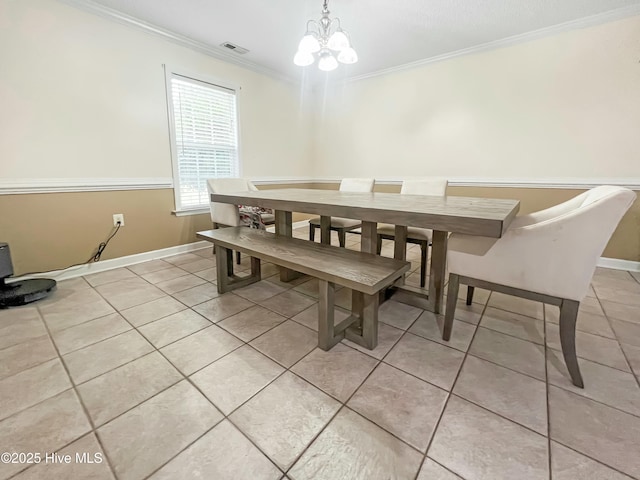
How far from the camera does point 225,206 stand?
9.15 feet

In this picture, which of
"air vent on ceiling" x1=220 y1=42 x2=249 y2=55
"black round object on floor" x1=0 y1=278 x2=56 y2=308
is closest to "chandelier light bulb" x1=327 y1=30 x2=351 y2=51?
"air vent on ceiling" x1=220 y1=42 x2=249 y2=55

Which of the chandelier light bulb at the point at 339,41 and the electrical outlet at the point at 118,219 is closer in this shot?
the chandelier light bulb at the point at 339,41

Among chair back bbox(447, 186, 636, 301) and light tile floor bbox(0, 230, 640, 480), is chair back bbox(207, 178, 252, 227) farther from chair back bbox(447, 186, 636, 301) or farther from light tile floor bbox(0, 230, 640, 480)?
chair back bbox(447, 186, 636, 301)

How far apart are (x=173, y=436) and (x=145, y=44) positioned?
327cm

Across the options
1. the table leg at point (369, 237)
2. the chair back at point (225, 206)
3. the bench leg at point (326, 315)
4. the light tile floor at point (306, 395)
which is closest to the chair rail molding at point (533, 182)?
the chair back at point (225, 206)

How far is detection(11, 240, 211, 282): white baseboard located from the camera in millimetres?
2443

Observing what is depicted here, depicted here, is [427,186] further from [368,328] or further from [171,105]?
[171,105]

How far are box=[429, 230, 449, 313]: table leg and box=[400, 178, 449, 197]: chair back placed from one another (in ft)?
2.70

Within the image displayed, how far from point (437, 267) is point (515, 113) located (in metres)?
2.33

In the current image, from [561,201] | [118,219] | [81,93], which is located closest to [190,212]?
[118,219]

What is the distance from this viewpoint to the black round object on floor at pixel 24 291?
1.94 meters

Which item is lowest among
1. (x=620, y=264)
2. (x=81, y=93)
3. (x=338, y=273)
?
(x=620, y=264)

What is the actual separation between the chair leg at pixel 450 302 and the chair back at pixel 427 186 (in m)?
1.30

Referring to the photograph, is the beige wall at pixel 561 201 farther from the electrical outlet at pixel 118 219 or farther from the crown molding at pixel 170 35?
the electrical outlet at pixel 118 219
